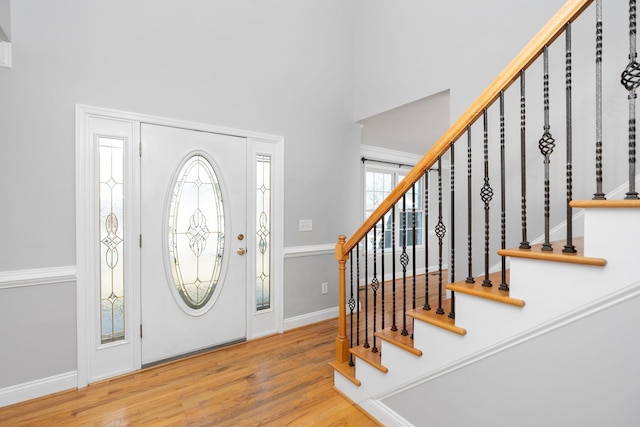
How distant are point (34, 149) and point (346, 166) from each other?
288cm

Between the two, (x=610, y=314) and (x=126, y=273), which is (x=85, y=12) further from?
(x=610, y=314)

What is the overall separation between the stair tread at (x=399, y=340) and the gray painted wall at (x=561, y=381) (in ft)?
0.67

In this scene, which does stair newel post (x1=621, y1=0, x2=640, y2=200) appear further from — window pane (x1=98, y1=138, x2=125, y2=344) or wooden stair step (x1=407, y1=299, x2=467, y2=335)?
window pane (x1=98, y1=138, x2=125, y2=344)

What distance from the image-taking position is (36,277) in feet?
7.11

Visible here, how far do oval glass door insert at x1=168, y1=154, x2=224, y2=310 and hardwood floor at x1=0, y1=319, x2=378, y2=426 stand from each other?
619 millimetres

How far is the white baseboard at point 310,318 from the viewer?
133 inches

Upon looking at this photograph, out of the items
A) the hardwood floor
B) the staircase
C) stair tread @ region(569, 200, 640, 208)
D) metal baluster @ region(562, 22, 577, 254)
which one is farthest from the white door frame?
stair tread @ region(569, 200, 640, 208)

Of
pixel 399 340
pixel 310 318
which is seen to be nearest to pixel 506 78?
pixel 399 340

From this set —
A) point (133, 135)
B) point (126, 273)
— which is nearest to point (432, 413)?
point (126, 273)

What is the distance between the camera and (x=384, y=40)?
338 cm

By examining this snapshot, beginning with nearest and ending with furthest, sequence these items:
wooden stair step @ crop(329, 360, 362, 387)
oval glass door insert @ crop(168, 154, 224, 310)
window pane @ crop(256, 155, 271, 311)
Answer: wooden stair step @ crop(329, 360, 362, 387) < oval glass door insert @ crop(168, 154, 224, 310) < window pane @ crop(256, 155, 271, 311)

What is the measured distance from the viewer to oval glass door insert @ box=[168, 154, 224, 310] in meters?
2.71

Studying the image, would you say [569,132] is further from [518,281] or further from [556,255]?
[518,281]

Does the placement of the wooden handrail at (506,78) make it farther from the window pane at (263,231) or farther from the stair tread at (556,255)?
the window pane at (263,231)
